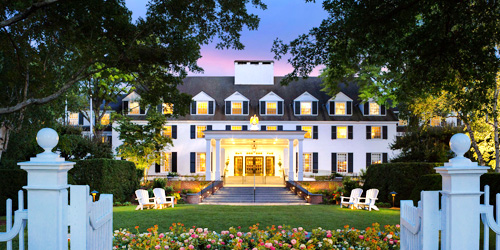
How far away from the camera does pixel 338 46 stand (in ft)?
33.2

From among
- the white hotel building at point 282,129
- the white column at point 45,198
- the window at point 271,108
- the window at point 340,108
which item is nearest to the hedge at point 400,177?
the white hotel building at point 282,129

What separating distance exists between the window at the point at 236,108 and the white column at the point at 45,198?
3526 centimetres

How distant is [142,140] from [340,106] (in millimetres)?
17723

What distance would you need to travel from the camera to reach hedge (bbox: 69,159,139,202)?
69.7 ft

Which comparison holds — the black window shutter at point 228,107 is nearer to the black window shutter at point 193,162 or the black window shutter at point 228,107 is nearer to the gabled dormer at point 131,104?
the black window shutter at point 193,162

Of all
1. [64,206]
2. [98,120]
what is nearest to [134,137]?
[98,120]

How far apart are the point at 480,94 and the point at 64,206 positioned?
9.47 meters

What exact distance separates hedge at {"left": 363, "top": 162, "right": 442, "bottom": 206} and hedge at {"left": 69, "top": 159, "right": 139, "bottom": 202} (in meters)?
13.0

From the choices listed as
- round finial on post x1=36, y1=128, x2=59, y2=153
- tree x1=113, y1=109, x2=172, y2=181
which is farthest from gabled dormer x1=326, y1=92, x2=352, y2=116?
round finial on post x1=36, y1=128, x2=59, y2=153

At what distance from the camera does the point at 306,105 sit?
1556 inches

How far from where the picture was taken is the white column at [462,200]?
149 inches

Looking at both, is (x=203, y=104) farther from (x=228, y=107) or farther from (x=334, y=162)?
(x=334, y=162)

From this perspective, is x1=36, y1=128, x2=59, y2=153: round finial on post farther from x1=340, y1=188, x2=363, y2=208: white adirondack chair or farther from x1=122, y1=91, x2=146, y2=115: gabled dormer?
x1=122, y1=91, x2=146, y2=115: gabled dormer

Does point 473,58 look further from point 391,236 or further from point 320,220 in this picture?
point 320,220
